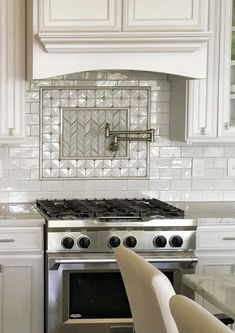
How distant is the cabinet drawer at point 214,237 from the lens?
10.9 ft

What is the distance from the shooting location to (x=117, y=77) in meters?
3.86

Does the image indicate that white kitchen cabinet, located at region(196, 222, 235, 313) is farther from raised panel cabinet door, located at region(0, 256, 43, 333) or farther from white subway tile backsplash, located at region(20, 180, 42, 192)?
white subway tile backsplash, located at region(20, 180, 42, 192)

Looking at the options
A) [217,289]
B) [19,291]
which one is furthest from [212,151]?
[217,289]

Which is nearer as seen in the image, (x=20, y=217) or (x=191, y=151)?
(x=20, y=217)

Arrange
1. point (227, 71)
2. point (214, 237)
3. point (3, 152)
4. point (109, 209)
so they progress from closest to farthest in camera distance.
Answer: point (214, 237), point (109, 209), point (227, 71), point (3, 152)

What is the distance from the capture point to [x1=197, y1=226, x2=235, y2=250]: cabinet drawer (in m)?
3.32

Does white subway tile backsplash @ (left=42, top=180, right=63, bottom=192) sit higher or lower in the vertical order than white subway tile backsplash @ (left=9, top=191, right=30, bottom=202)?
higher

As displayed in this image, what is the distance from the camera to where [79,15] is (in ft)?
11.1

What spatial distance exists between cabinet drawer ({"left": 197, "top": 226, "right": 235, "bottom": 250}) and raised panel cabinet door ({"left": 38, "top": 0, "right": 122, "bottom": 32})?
1216mm

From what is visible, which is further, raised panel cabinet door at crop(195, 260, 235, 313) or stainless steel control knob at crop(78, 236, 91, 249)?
raised panel cabinet door at crop(195, 260, 235, 313)

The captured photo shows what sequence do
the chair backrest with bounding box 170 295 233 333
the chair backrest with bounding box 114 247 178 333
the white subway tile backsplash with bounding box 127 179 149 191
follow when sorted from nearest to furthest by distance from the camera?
the chair backrest with bounding box 170 295 233 333 < the chair backrest with bounding box 114 247 178 333 < the white subway tile backsplash with bounding box 127 179 149 191

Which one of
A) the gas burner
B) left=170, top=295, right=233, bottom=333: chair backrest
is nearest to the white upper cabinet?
the gas burner

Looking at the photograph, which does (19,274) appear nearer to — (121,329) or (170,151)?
(121,329)

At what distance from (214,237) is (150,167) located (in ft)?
2.53
